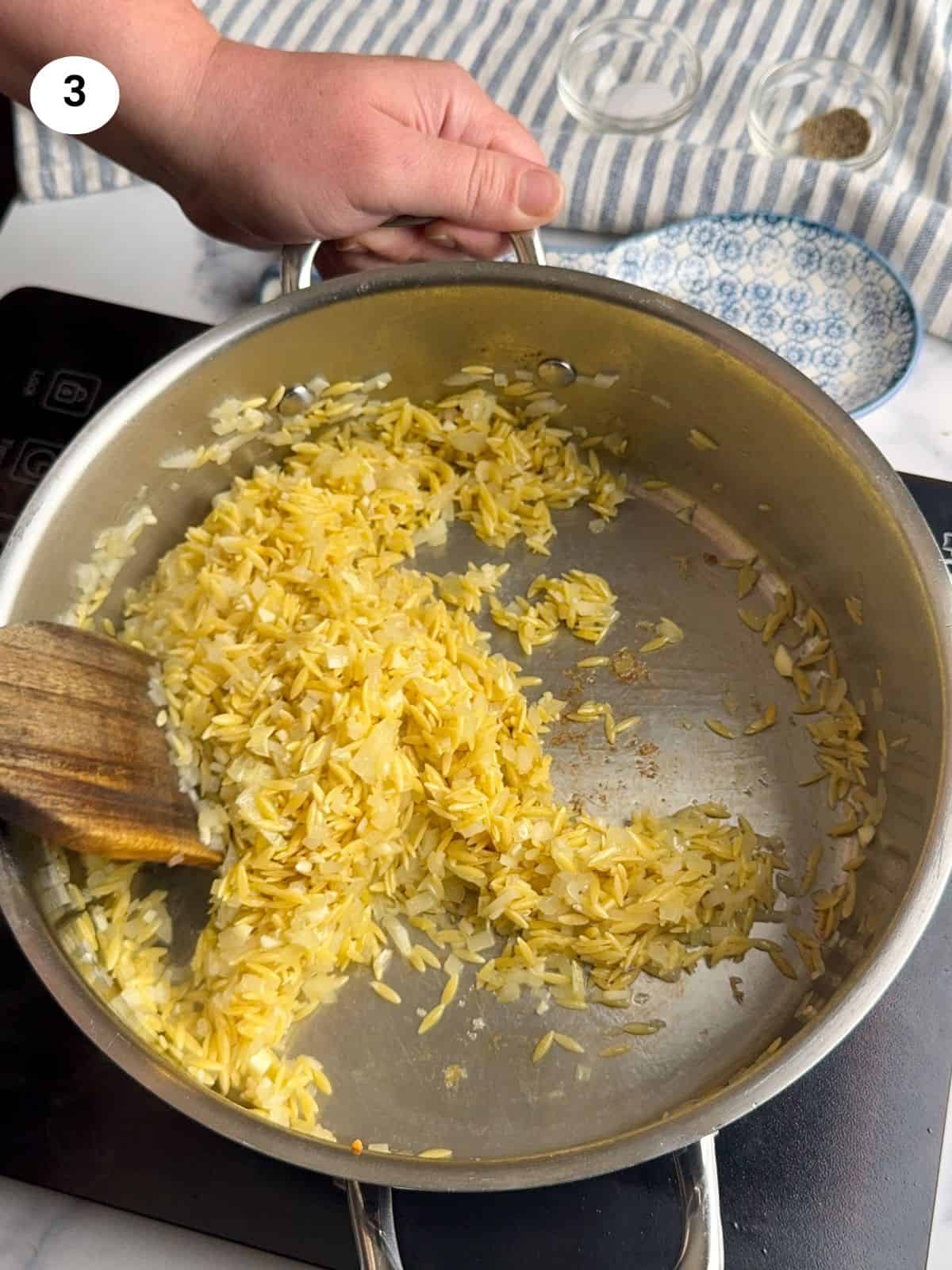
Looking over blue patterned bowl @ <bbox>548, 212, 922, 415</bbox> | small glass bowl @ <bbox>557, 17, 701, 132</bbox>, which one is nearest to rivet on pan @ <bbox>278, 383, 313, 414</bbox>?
blue patterned bowl @ <bbox>548, 212, 922, 415</bbox>

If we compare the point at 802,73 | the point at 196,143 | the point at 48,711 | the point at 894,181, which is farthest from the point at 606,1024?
the point at 802,73

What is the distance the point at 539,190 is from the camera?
1.22 metres

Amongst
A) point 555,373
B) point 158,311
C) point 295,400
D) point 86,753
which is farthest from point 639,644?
point 158,311

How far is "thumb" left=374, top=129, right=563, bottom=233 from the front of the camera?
1.22m

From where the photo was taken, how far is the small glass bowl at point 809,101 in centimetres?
161

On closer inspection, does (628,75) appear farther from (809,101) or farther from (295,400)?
(295,400)

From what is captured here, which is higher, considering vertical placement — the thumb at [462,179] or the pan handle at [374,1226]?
the thumb at [462,179]

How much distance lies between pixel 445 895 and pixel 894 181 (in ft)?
3.65

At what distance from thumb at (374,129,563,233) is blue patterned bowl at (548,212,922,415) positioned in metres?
0.25

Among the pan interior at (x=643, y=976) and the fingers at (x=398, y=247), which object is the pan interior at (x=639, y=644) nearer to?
the pan interior at (x=643, y=976)

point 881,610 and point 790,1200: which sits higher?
point 881,610

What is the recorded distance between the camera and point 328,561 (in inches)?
50.9

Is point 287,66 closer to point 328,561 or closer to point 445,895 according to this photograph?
point 328,561

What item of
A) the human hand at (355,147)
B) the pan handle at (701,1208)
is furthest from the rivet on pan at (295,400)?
the pan handle at (701,1208)
